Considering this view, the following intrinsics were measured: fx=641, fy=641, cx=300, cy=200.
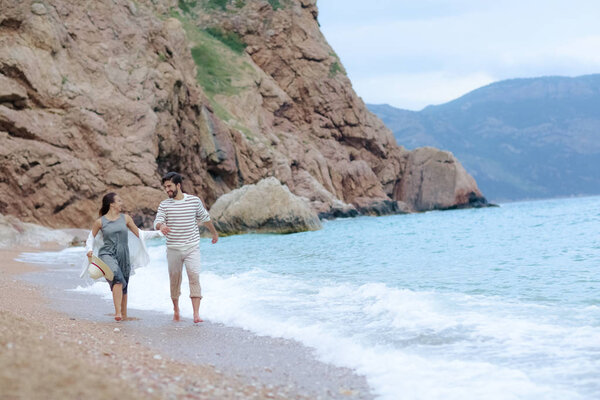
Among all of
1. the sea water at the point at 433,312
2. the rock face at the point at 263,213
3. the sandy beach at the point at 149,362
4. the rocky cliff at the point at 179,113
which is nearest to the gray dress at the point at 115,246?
the sandy beach at the point at 149,362

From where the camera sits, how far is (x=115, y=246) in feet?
25.8

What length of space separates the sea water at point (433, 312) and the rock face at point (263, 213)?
12.9m

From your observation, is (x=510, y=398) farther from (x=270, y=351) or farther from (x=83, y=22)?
(x=83, y=22)

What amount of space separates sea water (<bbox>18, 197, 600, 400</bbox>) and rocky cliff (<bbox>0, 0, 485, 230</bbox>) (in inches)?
657

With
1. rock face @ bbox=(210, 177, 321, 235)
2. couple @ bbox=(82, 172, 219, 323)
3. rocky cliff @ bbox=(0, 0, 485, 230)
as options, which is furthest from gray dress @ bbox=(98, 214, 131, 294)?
rocky cliff @ bbox=(0, 0, 485, 230)

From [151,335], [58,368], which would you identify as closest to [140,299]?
[151,335]

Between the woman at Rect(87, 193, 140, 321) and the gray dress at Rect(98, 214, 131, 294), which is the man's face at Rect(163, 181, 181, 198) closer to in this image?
the woman at Rect(87, 193, 140, 321)

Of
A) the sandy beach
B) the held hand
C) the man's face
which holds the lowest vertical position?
the sandy beach

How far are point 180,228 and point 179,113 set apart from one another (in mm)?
32410

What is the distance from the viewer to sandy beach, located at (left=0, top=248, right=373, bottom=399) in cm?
352

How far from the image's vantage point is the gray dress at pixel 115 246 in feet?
A: 25.6

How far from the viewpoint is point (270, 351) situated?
5945mm

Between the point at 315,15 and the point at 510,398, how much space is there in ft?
219

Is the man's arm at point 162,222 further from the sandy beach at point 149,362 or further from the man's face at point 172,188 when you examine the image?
the sandy beach at point 149,362
